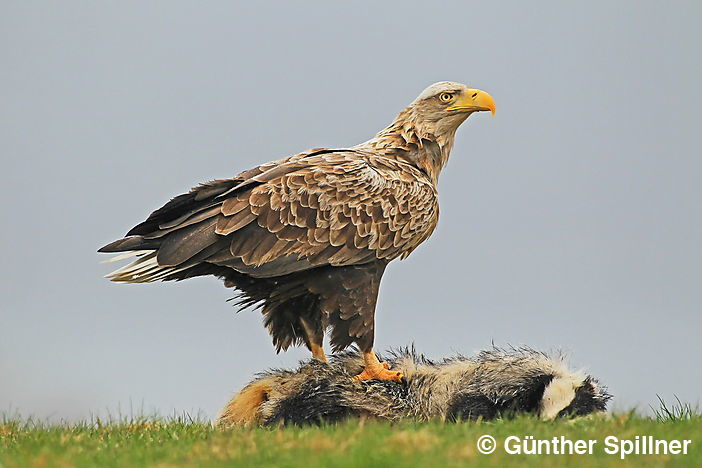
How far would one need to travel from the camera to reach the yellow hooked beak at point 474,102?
10.9m

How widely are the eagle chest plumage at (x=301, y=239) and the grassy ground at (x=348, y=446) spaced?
6.25ft

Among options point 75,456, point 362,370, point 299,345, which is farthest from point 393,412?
point 75,456

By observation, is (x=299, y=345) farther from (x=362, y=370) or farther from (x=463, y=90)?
(x=463, y=90)

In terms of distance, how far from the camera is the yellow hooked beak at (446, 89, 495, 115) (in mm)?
10930

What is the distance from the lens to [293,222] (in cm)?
959

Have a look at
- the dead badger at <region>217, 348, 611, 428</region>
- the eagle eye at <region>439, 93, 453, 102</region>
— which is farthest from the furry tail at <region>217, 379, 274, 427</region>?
the eagle eye at <region>439, 93, 453, 102</region>

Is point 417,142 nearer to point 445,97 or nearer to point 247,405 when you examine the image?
point 445,97

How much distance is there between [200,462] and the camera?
18.8 ft

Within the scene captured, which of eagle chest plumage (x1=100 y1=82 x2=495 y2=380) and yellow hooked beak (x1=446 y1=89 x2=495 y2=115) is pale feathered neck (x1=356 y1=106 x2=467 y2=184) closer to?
yellow hooked beak (x1=446 y1=89 x2=495 y2=115)

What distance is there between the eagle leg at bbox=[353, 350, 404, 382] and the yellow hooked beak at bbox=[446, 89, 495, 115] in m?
3.16

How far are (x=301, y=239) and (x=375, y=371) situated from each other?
1.49 metres

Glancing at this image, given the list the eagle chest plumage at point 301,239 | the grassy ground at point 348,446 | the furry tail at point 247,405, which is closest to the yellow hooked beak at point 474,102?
the eagle chest plumage at point 301,239

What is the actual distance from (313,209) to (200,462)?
14.1ft

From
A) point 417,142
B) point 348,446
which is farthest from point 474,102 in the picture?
point 348,446
